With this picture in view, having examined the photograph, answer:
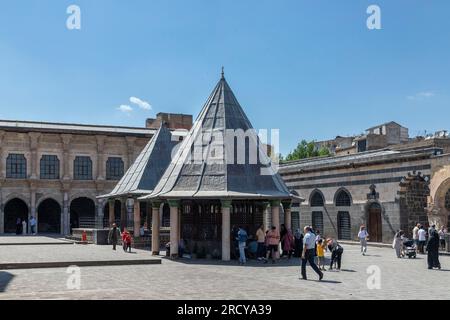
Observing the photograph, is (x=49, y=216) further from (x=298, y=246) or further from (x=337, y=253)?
(x=337, y=253)

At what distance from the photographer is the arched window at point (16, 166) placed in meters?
43.5

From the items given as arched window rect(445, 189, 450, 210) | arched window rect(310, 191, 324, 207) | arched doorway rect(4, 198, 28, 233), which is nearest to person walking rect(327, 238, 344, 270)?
arched window rect(445, 189, 450, 210)

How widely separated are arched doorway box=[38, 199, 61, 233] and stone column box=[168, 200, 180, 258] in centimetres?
2854

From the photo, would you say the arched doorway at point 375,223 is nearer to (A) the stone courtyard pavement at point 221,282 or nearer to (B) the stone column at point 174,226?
(A) the stone courtyard pavement at point 221,282

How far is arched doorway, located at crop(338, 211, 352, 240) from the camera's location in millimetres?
32250

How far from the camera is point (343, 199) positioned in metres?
32.6

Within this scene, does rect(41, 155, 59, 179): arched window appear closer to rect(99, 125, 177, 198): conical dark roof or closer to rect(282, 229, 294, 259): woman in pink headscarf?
rect(99, 125, 177, 198): conical dark roof

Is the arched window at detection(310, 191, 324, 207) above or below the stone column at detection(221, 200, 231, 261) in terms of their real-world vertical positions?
above

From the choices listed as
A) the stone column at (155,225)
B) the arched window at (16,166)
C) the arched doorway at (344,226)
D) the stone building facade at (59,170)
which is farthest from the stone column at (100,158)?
the stone column at (155,225)

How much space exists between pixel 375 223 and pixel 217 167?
1312cm

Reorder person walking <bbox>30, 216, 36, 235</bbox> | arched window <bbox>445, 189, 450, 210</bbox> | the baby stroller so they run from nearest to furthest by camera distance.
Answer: the baby stroller < arched window <bbox>445, 189, 450, 210</bbox> < person walking <bbox>30, 216, 36, 235</bbox>

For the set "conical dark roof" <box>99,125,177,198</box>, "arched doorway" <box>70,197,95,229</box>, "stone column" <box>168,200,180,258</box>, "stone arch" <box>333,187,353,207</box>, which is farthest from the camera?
"arched doorway" <box>70,197,95,229</box>
